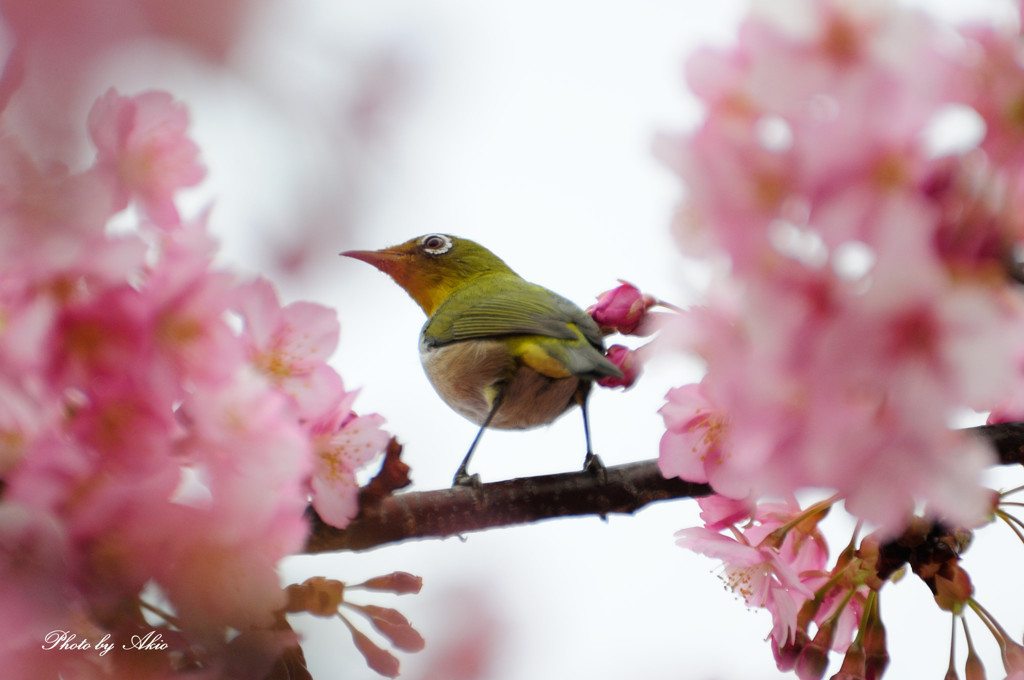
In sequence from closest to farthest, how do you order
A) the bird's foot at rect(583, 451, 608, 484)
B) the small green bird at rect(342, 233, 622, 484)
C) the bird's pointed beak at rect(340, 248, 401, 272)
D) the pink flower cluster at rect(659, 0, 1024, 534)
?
the pink flower cluster at rect(659, 0, 1024, 534) < the bird's foot at rect(583, 451, 608, 484) < the small green bird at rect(342, 233, 622, 484) < the bird's pointed beak at rect(340, 248, 401, 272)

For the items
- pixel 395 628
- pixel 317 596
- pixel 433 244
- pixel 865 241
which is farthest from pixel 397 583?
pixel 433 244

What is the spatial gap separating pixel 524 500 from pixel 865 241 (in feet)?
3.04

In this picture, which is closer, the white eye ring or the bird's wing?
the bird's wing

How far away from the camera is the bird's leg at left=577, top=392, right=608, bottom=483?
4.92 ft

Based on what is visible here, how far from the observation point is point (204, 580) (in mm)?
842

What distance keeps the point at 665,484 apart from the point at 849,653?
15.7 inches

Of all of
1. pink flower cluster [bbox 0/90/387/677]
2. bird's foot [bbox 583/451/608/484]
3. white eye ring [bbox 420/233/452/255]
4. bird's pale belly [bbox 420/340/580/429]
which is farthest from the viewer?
white eye ring [bbox 420/233/452/255]

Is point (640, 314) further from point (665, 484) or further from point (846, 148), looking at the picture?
point (846, 148)

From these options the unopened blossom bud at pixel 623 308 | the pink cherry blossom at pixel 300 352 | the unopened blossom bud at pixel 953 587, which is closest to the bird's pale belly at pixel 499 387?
the unopened blossom bud at pixel 623 308

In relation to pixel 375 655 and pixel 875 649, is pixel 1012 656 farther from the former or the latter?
pixel 375 655

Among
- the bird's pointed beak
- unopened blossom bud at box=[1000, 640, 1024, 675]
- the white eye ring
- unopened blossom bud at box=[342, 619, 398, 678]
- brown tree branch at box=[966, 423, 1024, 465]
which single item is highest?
the white eye ring

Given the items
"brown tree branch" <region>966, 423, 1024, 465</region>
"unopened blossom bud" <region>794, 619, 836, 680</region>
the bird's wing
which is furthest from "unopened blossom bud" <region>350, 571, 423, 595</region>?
the bird's wing

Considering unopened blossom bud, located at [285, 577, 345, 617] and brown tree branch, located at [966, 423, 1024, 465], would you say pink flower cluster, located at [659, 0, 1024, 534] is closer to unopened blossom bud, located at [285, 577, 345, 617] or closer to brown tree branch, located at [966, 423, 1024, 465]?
unopened blossom bud, located at [285, 577, 345, 617]

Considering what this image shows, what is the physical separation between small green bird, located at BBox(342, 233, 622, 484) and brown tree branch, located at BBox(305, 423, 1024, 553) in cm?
54
